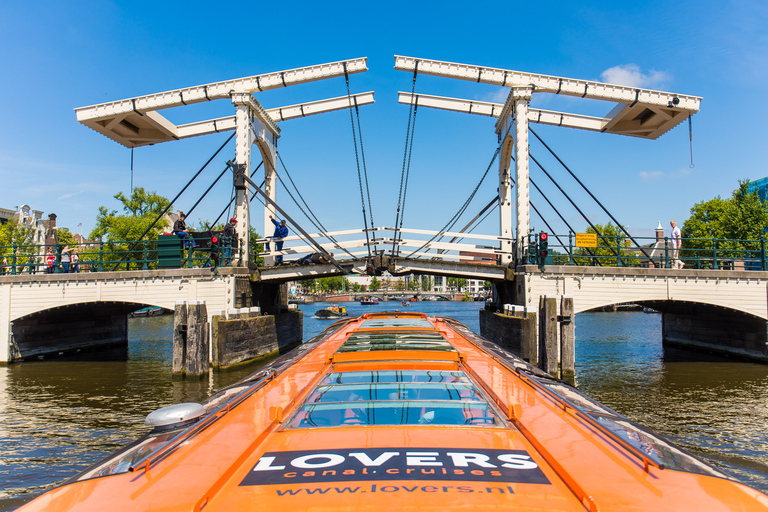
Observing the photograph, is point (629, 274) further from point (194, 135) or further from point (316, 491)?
A: point (194, 135)

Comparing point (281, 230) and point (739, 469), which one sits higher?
point (281, 230)

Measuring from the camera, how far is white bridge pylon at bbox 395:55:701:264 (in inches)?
573

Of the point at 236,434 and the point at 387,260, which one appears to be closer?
the point at 236,434

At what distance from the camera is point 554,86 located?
49.2 ft

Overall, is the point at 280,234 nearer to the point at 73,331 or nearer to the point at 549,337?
the point at 73,331

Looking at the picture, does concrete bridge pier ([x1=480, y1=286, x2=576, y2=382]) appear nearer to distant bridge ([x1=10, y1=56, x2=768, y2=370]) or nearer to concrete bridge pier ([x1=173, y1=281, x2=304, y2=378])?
distant bridge ([x1=10, y1=56, x2=768, y2=370])

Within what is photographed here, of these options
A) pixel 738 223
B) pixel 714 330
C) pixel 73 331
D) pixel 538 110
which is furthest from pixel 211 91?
pixel 738 223

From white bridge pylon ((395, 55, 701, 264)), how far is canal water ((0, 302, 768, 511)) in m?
5.31

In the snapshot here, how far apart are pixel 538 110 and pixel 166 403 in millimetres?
14711

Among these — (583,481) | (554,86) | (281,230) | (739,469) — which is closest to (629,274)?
(554,86)

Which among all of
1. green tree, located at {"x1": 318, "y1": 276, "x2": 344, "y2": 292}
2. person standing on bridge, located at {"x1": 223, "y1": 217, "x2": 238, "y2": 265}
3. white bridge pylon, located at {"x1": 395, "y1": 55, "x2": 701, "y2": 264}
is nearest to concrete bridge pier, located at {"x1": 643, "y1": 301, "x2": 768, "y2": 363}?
white bridge pylon, located at {"x1": 395, "y1": 55, "x2": 701, "y2": 264}

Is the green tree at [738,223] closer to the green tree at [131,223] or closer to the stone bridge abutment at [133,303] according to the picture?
the stone bridge abutment at [133,303]

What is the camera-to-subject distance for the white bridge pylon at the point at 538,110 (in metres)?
14.6

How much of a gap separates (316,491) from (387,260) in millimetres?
13689
